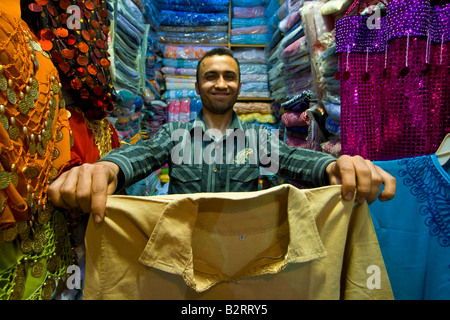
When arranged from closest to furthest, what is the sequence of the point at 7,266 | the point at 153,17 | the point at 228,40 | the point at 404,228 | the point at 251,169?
the point at 7,266, the point at 404,228, the point at 251,169, the point at 153,17, the point at 228,40

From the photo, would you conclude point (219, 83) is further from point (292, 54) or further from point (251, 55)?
point (251, 55)

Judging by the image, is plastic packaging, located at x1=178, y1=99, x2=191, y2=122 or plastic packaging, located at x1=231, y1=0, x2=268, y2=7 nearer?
plastic packaging, located at x1=178, y1=99, x2=191, y2=122

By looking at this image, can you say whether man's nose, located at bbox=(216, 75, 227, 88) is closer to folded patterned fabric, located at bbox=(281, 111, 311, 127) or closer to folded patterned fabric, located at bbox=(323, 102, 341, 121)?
folded patterned fabric, located at bbox=(323, 102, 341, 121)

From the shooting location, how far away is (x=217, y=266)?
1.48ft

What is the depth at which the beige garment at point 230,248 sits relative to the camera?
1.34 ft

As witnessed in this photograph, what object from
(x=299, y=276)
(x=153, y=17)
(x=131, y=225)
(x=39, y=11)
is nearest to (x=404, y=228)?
(x=299, y=276)

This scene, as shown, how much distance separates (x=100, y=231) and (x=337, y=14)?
113cm

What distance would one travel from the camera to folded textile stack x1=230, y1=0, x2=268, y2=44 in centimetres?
227

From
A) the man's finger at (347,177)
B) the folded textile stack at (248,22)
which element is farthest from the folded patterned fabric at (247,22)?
the man's finger at (347,177)

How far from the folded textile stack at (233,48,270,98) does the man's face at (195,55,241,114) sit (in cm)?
133

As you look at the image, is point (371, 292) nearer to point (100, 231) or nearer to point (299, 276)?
point (299, 276)

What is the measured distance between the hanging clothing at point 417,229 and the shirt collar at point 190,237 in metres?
0.35

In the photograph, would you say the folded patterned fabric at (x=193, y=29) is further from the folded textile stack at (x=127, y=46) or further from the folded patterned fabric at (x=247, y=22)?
the folded textile stack at (x=127, y=46)

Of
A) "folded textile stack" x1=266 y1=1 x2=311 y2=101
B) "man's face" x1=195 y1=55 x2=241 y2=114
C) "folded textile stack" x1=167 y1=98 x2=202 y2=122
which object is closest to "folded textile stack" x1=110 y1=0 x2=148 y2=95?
"man's face" x1=195 y1=55 x2=241 y2=114
